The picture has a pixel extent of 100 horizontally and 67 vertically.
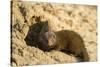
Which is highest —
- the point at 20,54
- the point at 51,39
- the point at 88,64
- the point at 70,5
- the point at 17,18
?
the point at 70,5

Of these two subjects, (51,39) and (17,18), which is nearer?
(17,18)

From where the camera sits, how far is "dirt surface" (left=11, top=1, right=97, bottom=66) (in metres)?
2.29

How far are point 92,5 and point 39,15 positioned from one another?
2.42 feet

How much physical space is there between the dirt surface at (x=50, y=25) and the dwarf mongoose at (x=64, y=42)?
0.05m

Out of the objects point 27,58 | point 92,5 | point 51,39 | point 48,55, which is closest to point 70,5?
point 92,5

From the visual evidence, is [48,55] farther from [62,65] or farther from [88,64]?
[88,64]

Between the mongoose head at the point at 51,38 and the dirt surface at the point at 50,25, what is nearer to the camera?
the dirt surface at the point at 50,25

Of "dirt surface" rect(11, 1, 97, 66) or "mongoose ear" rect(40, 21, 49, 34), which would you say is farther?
"mongoose ear" rect(40, 21, 49, 34)

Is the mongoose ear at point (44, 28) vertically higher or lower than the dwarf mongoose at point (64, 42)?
higher

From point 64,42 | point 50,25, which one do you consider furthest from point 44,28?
point 64,42

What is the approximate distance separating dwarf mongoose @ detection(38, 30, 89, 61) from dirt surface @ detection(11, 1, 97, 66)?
49 mm

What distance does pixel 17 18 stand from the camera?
2.29m

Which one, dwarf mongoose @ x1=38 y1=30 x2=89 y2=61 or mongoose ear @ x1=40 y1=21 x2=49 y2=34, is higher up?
mongoose ear @ x1=40 y1=21 x2=49 y2=34

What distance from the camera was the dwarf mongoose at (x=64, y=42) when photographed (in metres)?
2.42
